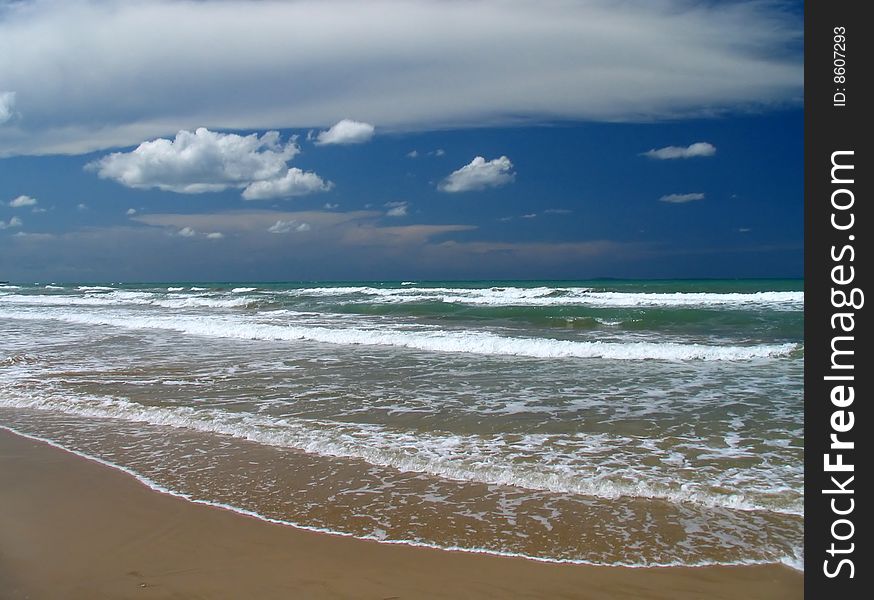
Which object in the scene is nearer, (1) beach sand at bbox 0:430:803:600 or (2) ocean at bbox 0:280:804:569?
(1) beach sand at bbox 0:430:803:600

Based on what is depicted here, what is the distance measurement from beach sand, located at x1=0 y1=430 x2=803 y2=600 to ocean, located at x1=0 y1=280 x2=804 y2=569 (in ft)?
0.69

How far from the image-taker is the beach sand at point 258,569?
3713 mm

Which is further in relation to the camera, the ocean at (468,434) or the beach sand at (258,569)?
the ocean at (468,434)

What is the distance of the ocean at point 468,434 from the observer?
4.64m

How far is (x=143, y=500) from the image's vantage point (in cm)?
529

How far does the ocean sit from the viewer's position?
4637 mm

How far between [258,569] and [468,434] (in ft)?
11.5

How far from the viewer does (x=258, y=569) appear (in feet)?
13.2

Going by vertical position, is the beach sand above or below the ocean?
below

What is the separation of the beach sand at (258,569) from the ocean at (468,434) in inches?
8.3

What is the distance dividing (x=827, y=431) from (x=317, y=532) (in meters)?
3.40

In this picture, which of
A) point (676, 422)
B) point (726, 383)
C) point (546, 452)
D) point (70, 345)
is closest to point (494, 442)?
point (546, 452)

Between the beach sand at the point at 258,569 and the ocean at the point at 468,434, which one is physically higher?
the ocean at the point at 468,434

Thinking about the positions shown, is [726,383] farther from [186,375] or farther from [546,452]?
[186,375]
